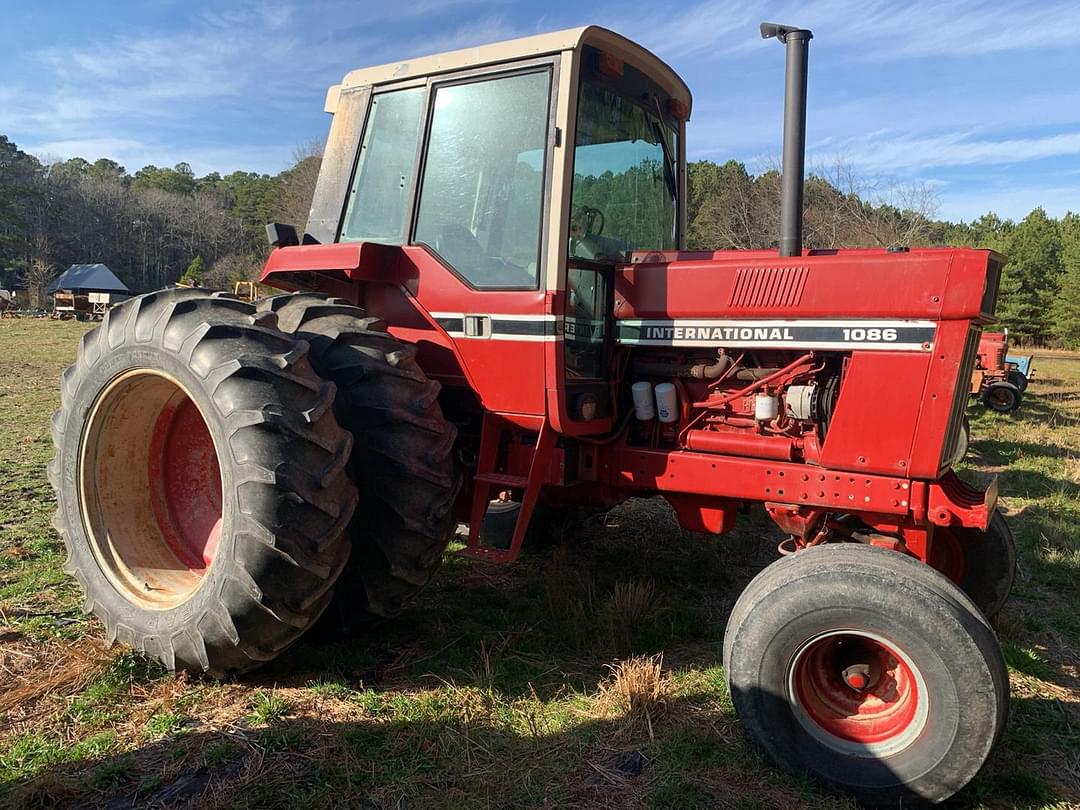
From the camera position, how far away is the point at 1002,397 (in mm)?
12703

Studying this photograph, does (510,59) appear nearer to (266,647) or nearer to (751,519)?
(266,647)

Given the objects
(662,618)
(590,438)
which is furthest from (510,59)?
(662,618)

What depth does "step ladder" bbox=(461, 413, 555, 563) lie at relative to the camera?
3.55 metres

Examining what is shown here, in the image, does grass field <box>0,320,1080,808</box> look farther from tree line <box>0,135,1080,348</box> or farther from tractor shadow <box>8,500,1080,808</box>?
tree line <box>0,135,1080,348</box>

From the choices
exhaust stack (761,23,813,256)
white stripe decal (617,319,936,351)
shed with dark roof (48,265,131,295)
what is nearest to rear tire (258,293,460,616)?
white stripe decal (617,319,936,351)

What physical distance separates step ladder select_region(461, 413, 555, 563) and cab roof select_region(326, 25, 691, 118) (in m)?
1.66

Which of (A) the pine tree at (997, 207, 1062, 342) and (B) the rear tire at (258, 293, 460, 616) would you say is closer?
(B) the rear tire at (258, 293, 460, 616)

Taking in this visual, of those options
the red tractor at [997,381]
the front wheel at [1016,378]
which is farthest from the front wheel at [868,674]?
the front wheel at [1016,378]

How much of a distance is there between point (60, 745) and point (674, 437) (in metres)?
2.79

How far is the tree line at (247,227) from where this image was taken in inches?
826

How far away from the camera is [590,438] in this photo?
12.6ft

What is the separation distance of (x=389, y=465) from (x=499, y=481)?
60 centimetres

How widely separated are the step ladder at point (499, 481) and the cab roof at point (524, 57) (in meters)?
1.66

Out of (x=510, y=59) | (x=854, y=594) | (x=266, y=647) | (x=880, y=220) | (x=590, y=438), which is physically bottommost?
(x=266, y=647)
